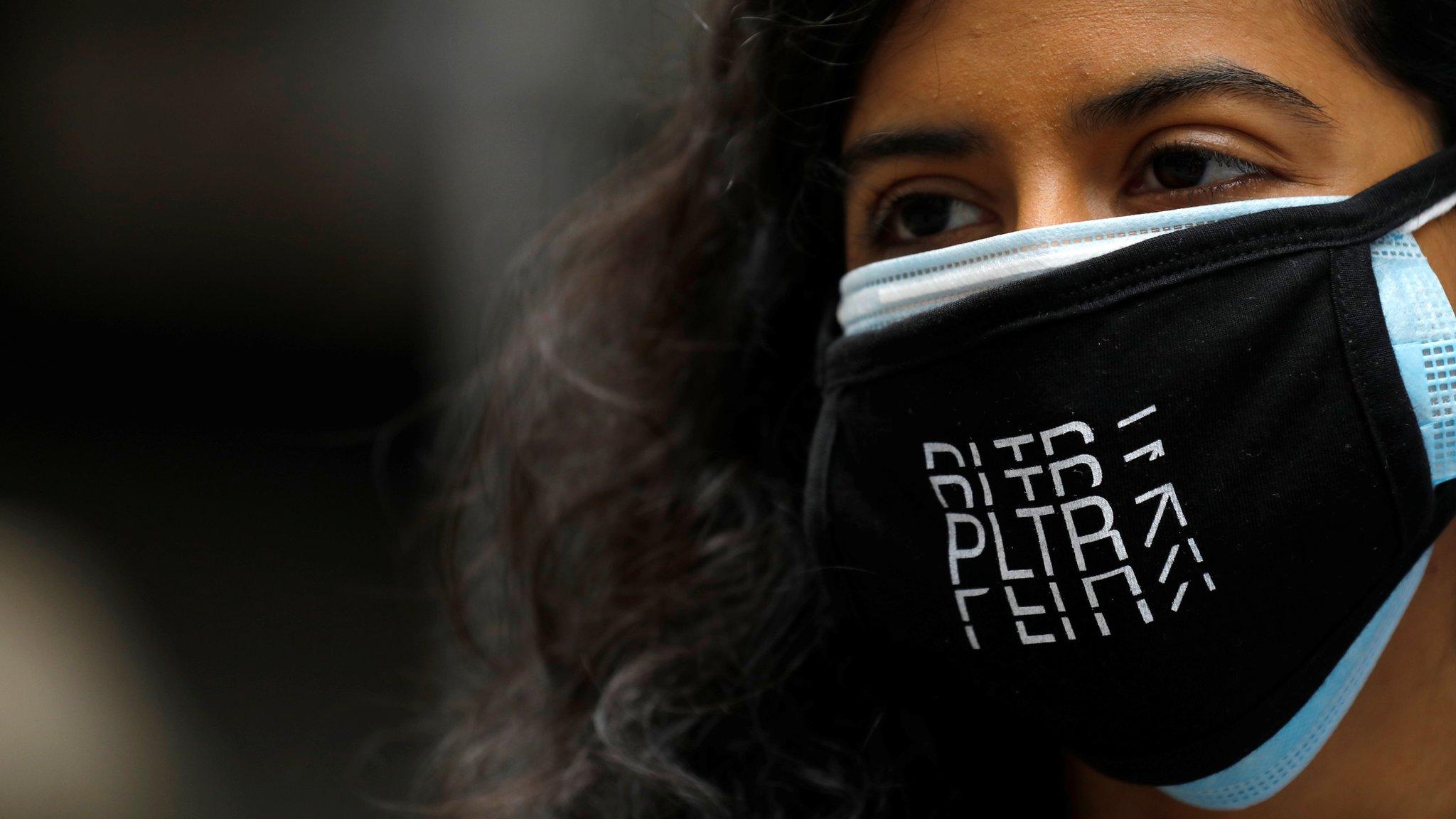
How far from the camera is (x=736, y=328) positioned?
1959 millimetres

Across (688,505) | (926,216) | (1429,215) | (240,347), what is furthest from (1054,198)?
(240,347)

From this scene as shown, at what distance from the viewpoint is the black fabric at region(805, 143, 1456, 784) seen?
1.21m

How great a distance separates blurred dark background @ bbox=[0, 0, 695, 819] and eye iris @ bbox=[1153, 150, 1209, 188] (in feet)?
5.62

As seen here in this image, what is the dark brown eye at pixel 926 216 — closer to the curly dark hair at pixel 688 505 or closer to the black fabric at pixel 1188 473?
the curly dark hair at pixel 688 505

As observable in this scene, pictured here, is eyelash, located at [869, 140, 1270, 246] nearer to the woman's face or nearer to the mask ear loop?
the woman's face

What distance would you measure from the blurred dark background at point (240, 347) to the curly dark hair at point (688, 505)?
0.74 m

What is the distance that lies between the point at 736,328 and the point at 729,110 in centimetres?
32

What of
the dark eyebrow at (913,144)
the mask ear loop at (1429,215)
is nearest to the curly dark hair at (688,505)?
the dark eyebrow at (913,144)

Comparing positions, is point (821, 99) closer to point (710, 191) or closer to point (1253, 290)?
point (710, 191)

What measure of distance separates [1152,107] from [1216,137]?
0.07 metres

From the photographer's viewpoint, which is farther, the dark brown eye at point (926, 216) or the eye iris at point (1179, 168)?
the dark brown eye at point (926, 216)

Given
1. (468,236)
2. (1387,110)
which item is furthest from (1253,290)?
(468,236)

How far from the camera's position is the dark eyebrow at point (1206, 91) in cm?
130

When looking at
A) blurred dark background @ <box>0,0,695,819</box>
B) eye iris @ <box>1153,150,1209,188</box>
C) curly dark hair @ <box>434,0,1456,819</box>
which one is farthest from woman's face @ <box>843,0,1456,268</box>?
blurred dark background @ <box>0,0,695,819</box>
